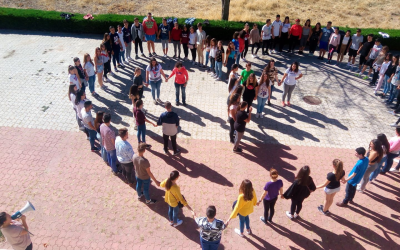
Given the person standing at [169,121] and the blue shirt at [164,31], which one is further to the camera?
the blue shirt at [164,31]

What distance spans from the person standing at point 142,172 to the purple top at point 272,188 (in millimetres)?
2339

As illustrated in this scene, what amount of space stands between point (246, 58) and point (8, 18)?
12.8 metres

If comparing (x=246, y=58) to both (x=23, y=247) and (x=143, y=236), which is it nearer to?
(x=143, y=236)

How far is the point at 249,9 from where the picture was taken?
A: 832 inches

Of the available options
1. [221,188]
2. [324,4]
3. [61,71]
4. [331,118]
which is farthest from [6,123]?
[324,4]

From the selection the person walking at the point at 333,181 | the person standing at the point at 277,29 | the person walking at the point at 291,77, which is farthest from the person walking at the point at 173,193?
the person standing at the point at 277,29

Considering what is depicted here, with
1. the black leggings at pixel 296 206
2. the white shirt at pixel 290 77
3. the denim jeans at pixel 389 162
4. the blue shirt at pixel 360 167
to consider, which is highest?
the white shirt at pixel 290 77

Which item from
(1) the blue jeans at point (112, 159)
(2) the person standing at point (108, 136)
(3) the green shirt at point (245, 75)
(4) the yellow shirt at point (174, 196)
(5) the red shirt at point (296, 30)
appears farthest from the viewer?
(5) the red shirt at point (296, 30)

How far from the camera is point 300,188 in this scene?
6332 mm

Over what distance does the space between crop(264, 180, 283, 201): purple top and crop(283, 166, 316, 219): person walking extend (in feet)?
1.10

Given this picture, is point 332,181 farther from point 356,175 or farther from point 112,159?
point 112,159

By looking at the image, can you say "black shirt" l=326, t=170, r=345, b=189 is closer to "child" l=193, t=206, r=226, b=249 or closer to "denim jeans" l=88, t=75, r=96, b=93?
"child" l=193, t=206, r=226, b=249

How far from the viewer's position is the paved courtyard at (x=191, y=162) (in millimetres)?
6633

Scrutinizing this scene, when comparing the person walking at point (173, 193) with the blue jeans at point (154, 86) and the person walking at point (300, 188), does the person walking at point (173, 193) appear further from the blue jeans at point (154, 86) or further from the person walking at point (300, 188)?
the blue jeans at point (154, 86)
